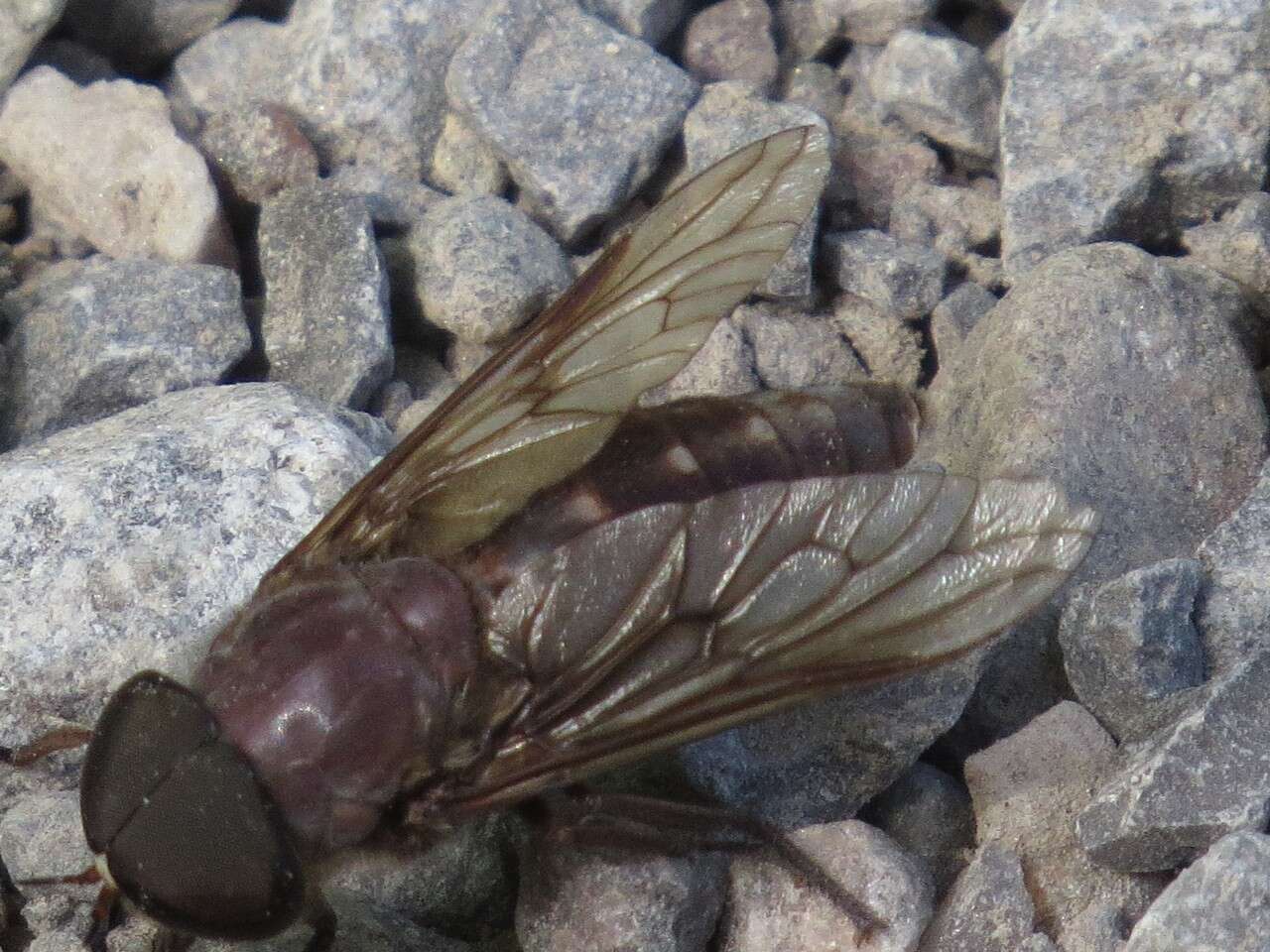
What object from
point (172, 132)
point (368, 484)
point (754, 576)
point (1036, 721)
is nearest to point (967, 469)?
point (1036, 721)

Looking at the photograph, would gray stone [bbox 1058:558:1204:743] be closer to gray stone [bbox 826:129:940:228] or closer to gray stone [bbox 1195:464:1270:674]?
gray stone [bbox 1195:464:1270:674]

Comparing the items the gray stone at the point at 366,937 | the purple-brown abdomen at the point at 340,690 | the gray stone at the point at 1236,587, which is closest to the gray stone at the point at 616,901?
the gray stone at the point at 366,937

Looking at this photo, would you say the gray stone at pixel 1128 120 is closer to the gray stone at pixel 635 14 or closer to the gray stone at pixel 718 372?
the gray stone at pixel 718 372

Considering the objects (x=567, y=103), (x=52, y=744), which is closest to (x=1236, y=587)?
(x=567, y=103)

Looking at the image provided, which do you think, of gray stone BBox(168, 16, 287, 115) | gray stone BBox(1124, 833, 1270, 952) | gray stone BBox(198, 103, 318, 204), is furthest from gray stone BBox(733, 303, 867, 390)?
gray stone BBox(1124, 833, 1270, 952)

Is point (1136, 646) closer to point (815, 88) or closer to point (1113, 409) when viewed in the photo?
point (1113, 409)
